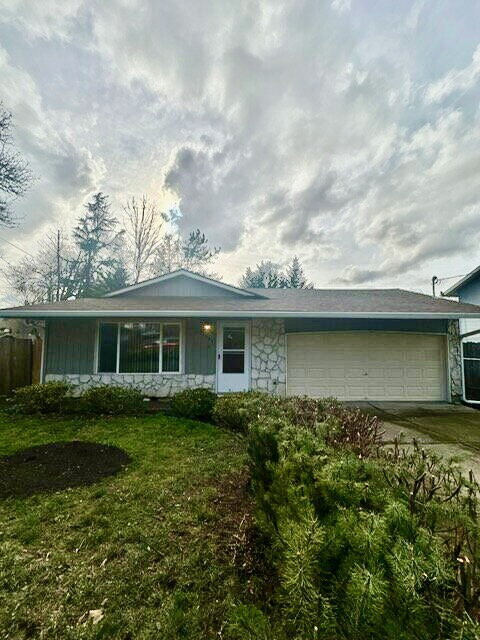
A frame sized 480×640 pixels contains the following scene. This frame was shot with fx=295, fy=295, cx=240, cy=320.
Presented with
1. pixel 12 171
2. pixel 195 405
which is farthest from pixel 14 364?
pixel 12 171

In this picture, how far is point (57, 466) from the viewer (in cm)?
433

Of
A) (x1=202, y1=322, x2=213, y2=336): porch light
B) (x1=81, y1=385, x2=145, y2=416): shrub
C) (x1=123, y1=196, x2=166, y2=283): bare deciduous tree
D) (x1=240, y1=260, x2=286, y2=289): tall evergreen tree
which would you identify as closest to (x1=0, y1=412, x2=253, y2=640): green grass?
(x1=81, y1=385, x2=145, y2=416): shrub

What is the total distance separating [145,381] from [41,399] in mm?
2633

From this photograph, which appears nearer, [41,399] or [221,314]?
[41,399]

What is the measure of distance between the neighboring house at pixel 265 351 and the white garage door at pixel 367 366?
32 millimetres

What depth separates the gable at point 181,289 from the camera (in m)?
11.2

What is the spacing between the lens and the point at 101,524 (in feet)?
9.64

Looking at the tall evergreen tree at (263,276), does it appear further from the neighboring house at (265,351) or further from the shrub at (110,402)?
the shrub at (110,402)

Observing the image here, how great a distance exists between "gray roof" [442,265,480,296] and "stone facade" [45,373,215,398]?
40.4 ft

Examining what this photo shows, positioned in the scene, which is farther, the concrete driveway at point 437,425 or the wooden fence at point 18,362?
the wooden fence at point 18,362

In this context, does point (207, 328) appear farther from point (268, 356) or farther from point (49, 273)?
point (49, 273)

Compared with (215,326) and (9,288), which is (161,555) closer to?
(215,326)

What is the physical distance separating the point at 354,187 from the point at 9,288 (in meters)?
22.2

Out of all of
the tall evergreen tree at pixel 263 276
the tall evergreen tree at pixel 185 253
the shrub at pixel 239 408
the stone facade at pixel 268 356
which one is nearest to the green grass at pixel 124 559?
the shrub at pixel 239 408
